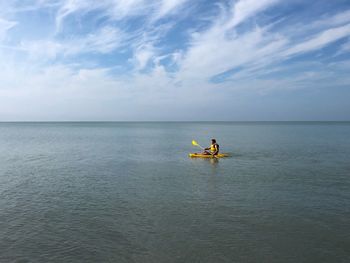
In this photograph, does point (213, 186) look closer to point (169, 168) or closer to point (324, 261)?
point (169, 168)

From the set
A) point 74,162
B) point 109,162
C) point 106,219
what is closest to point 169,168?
point 109,162

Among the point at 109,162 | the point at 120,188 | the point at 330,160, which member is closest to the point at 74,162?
the point at 109,162

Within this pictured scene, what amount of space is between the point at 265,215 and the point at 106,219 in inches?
296

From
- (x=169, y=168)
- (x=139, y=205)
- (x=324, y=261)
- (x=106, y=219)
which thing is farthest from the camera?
(x=169, y=168)

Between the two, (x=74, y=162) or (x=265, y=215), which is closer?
(x=265, y=215)

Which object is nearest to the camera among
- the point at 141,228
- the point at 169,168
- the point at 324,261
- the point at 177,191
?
the point at 324,261

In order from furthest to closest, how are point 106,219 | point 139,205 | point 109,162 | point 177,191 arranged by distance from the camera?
point 109,162 < point 177,191 < point 139,205 < point 106,219

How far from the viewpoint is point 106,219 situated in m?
14.5

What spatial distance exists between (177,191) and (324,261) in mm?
10724

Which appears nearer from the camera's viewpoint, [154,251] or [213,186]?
[154,251]

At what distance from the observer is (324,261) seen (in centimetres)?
1046

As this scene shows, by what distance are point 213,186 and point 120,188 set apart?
20.7 feet

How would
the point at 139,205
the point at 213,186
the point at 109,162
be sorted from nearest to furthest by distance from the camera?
1. the point at 139,205
2. the point at 213,186
3. the point at 109,162

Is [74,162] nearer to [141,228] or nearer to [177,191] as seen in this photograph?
[177,191]
